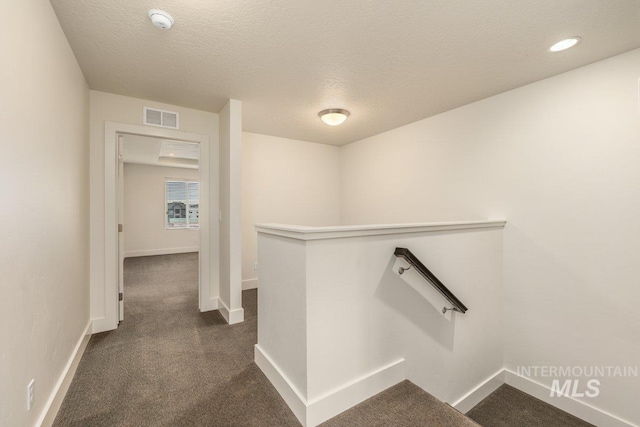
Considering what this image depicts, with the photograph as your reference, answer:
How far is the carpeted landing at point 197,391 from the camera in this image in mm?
1599

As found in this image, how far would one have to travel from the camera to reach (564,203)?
Answer: 7.79 feet

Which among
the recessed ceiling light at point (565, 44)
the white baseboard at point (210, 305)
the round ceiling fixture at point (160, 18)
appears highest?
the round ceiling fixture at point (160, 18)

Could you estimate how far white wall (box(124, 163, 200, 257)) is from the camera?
712 centimetres

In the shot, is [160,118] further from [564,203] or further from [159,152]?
[564,203]

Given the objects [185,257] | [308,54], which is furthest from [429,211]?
[185,257]

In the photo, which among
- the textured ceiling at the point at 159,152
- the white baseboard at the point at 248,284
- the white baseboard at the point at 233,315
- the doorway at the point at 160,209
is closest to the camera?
the white baseboard at the point at 233,315

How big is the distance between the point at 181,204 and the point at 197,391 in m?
7.18

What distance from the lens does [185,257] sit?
7168 mm

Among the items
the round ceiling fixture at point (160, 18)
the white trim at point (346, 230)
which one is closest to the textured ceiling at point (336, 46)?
the round ceiling fixture at point (160, 18)

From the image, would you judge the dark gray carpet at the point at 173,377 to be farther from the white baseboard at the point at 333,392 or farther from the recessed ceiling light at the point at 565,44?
the recessed ceiling light at the point at 565,44

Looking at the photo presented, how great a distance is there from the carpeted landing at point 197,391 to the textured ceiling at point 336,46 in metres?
2.49

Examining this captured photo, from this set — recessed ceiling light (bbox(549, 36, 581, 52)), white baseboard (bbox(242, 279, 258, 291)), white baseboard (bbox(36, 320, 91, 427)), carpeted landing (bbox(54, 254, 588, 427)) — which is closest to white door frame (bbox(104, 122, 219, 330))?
carpeted landing (bbox(54, 254, 588, 427))

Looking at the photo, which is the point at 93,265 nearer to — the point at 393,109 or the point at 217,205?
the point at 217,205

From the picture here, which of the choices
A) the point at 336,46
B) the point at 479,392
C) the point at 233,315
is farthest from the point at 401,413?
the point at 336,46
